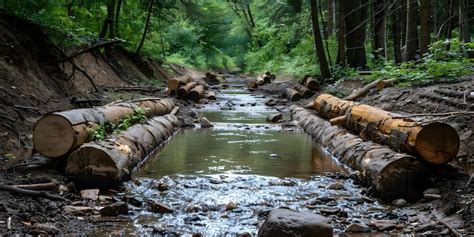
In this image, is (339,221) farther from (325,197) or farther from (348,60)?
(348,60)

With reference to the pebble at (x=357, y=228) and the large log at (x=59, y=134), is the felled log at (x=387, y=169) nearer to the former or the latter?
the pebble at (x=357, y=228)

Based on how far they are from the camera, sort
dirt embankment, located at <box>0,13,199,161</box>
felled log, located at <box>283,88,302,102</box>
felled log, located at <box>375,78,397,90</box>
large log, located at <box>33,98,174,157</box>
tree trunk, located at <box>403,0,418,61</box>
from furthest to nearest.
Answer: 1. felled log, located at <box>283,88,302,102</box>
2. tree trunk, located at <box>403,0,418,61</box>
3. felled log, located at <box>375,78,397,90</box>
4. dirt embankment, located at <box>0,13,199,161</box>
5. large log, located at <box>33,98,174,157</box>

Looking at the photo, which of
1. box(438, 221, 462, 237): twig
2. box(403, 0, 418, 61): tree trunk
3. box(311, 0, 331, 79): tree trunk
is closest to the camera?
box(438, 221, 462, 237): twig

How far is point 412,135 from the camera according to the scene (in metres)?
6.81

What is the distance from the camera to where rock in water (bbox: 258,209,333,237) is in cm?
489

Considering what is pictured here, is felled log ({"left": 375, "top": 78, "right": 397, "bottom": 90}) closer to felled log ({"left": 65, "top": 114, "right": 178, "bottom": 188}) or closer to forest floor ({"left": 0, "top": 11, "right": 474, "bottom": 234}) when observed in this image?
forest floor ({"left": 0, "top": 11, "right": 474, "bottom": 234})

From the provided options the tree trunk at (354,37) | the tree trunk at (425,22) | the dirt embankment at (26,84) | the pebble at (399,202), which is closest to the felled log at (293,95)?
the tree trunk at (354,37)

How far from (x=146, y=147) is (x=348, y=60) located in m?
11.9

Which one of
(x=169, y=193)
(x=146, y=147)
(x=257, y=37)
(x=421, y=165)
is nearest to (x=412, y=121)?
(x=421, y=165)

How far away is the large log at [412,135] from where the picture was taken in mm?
6641

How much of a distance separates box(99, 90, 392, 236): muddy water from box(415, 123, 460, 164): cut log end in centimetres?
99

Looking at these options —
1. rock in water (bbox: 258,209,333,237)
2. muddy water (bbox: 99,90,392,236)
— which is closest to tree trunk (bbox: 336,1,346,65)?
muddy water (bbox: 99,90,392,236)

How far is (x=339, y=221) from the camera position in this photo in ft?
19.2

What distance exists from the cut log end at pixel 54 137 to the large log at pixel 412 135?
15.7 feet
